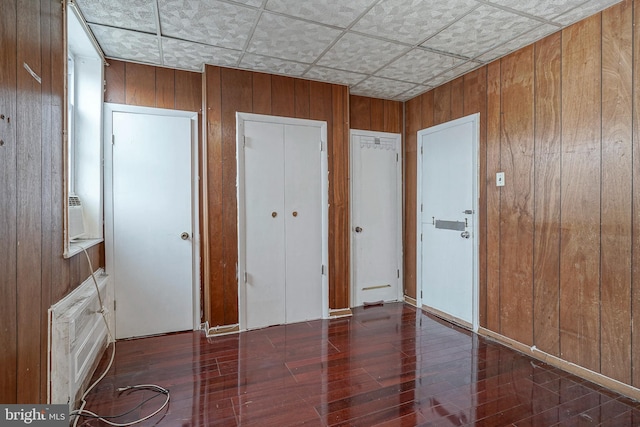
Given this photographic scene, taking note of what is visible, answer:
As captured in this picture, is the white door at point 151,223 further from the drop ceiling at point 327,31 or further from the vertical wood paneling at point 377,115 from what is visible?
the vertical wood paneling at point 377,115

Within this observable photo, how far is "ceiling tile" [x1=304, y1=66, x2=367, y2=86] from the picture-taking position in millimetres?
3113

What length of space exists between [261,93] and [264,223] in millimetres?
1323

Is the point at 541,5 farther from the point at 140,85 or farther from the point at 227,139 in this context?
the point at 140,85

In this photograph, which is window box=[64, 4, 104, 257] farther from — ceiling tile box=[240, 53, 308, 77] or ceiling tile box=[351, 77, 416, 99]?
ceiling tile box=[351, 77, 416, 99]

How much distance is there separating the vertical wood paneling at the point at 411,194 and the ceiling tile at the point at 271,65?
1.58 meters

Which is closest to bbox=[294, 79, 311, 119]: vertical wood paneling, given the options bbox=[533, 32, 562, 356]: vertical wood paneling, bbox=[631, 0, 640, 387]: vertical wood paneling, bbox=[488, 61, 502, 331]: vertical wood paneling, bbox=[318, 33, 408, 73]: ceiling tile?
bbox=[318, 33, 408, 73]: ceiling tile

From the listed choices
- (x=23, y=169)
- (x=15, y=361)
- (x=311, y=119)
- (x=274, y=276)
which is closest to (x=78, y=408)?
(x=15, y=361)

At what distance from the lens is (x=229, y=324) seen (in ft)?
9.96

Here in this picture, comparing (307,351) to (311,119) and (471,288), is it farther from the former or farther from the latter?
(311,119)

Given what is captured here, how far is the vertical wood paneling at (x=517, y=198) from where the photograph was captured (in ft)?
8.54

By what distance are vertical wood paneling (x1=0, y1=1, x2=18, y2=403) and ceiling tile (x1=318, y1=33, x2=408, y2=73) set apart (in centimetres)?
202

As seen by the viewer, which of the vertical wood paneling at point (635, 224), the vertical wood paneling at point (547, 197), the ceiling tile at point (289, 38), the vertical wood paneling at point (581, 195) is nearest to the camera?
the vertical wood paneling at point (635, 224)

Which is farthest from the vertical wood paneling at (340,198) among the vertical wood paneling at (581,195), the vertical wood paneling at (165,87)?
the vertical wood paneling at (581,195)

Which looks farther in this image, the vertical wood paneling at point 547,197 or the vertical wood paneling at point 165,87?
the vertical wood paneling at point 165,87
